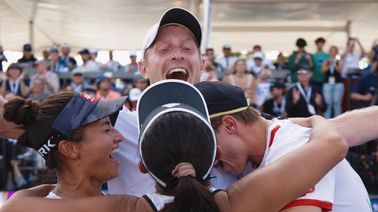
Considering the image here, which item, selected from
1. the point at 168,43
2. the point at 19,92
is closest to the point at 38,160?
the point at 19,92

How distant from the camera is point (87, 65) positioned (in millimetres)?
13836

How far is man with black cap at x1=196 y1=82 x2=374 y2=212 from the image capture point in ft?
8.48

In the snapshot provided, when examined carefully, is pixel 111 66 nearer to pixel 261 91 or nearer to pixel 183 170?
pixel 261 91

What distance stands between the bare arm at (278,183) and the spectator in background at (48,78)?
32.9 ft

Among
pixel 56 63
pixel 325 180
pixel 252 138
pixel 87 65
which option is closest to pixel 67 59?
pixel 56 63

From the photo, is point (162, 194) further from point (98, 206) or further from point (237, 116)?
point (237, 116)

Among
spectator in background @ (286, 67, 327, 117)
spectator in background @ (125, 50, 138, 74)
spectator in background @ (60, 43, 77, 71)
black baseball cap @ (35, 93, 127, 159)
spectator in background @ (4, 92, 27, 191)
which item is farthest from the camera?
spectator in background @ (60, 43, 77, 71)

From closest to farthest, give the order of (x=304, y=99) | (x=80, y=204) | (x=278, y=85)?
(x=80, y=204)
(x=304, y=99)
(x=278, y=85)

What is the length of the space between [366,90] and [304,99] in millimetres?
1046

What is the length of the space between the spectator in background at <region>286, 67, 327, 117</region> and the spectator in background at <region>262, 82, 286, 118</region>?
346 millimetres

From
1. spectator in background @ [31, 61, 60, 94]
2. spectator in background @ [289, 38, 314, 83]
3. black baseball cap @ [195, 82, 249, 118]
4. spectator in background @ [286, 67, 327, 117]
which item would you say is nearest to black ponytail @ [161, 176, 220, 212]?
black baseball cap @ [195, 82, 249, 118]

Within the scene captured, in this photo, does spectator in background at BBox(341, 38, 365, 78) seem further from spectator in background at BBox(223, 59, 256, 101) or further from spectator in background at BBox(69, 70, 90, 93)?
spectator in background at BBox(69, 70, 90, 93)

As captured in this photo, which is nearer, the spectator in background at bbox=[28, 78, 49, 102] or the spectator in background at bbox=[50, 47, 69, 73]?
the spectator in background at bbox=[28, 78, 49, 102]

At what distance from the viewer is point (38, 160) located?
34.3 ft
